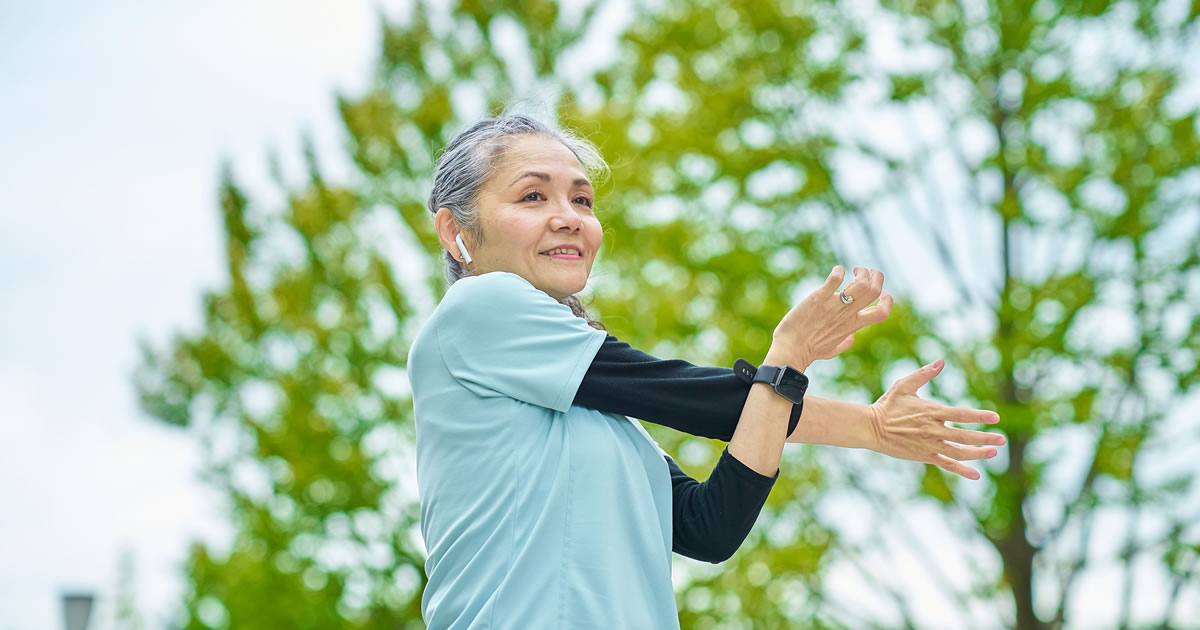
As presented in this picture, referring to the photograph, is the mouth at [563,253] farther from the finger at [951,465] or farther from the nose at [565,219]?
the finger at [951,465]

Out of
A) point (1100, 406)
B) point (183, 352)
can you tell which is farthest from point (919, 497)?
point (183, 352)

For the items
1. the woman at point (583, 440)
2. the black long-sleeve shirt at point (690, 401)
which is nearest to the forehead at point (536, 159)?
the woman at point (583, 440)

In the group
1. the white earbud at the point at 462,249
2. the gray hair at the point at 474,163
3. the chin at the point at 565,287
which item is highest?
the gray hair at the point at 474,163

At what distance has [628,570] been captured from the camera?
1.76 m

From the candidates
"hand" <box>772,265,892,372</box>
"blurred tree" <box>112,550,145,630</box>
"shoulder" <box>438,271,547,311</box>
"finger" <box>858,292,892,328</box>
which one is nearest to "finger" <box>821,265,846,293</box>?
"hand" <box>772,265,892,372</box>

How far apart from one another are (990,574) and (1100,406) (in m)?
1.56

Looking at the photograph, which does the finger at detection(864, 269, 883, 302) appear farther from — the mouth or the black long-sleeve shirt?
the mouth

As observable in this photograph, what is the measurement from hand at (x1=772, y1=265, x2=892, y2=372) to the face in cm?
45

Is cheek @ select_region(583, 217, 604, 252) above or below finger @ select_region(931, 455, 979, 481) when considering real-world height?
above

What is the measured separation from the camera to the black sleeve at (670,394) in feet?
5.96

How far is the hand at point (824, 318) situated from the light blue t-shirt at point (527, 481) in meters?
0.31

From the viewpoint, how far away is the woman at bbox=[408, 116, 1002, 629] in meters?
1.74

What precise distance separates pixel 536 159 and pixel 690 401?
622 millimetres

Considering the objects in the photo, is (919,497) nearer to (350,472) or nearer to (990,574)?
(990,574)
